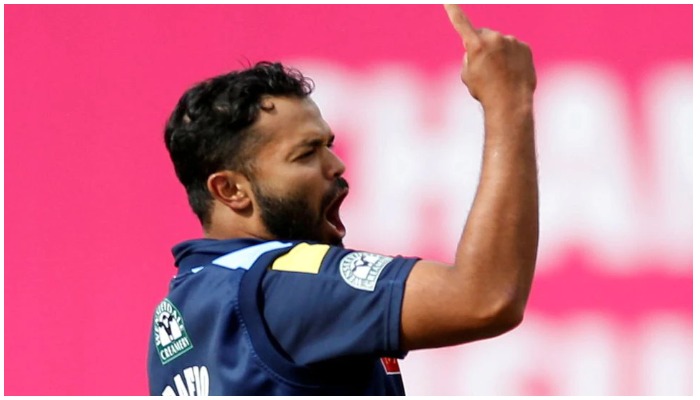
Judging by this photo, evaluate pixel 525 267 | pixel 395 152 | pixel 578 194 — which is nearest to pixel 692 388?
pixel 578 194

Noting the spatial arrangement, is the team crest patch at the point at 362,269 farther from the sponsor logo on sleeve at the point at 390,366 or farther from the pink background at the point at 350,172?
the pink background at the point at 350,172

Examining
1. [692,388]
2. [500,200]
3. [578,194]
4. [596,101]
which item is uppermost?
[596,101]

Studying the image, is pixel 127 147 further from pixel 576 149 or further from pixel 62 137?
pixel 576 149

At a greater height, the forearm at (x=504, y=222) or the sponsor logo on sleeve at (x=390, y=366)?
the forearm at (x=504, y=222)

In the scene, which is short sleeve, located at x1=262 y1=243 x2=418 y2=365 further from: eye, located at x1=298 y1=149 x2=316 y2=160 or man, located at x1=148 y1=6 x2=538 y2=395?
eye, located at x1=298 y1=149 x2=316 y2=160

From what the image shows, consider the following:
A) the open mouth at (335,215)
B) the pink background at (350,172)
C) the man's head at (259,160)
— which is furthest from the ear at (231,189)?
the pink background at (350,172)

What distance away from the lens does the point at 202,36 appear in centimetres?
327

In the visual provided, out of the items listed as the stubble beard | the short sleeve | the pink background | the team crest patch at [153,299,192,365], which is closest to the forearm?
the short sleeve

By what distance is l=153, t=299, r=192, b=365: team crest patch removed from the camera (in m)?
1.71

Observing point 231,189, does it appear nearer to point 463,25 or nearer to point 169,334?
point 169,334

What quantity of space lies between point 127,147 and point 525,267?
1.95 meters

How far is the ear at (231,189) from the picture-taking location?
1.74m

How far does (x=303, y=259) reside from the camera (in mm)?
1594

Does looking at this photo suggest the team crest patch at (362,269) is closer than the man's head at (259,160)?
Yes
